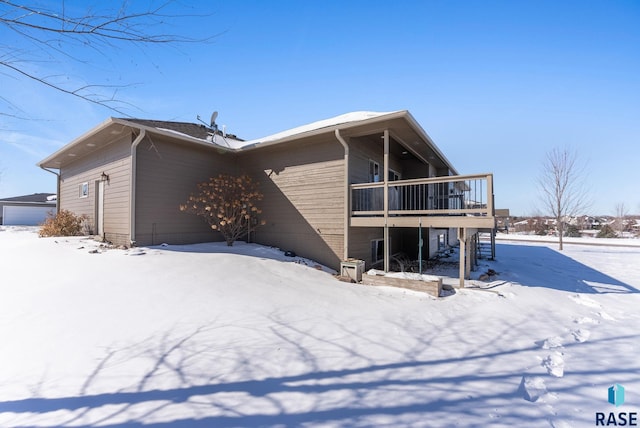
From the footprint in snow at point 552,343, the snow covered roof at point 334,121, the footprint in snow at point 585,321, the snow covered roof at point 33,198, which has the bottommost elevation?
the footprint in snow at point 585,321

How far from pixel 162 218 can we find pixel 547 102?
14553mm

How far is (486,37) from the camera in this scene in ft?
27.5

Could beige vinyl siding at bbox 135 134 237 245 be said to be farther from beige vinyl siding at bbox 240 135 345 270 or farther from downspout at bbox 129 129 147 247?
beige vinyl siding at bbox 240 135 345 270

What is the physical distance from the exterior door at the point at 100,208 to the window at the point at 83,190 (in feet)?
3.91

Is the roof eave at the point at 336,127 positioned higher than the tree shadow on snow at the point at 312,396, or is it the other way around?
the roof eave at the point at 336,127

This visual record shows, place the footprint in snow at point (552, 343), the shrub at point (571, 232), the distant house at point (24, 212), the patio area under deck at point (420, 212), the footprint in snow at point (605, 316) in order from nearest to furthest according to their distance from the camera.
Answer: the footprint in snow at point (552, 343), the footprint in snow at point (605, 316), the patio area under deck at point (420, 212), the distant house at point (24, 212), the shrub at point (571, 232)

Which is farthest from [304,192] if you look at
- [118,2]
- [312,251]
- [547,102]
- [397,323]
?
[547,102]

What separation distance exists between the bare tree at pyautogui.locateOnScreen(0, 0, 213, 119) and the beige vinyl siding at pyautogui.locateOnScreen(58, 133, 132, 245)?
627cm

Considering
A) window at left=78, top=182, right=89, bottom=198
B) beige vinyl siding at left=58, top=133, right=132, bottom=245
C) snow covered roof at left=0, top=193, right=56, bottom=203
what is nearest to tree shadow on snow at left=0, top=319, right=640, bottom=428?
beige vinyl siding at left=58, top=133, right=132, bottom=245

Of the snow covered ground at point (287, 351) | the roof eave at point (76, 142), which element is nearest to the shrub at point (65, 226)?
the roof eave at point (76, 142)

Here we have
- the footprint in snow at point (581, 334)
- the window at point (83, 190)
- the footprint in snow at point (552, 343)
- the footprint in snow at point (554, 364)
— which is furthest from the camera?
the window at point (83, 190)

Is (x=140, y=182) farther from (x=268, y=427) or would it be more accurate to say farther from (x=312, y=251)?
(x=268, y=427)

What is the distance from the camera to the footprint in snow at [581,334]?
4.15 metres

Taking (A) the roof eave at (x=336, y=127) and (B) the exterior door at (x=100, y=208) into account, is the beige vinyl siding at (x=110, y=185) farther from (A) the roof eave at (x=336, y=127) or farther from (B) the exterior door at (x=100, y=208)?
(A) the roof eave at (x=336, y=127)
